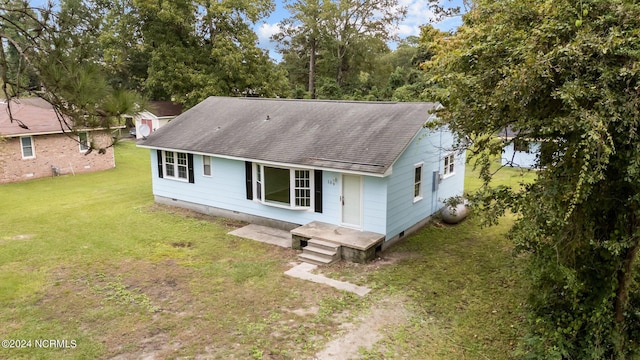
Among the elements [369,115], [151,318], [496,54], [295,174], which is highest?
[496,54]

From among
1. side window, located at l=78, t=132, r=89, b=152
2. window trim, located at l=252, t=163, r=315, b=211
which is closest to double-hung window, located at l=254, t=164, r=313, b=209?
window trim, located at l=252, t=163, r=315, b=211

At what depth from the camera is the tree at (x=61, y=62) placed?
450 cm

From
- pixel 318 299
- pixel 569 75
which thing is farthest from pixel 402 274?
pixel 569 75

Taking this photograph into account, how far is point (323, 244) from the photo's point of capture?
10.6 metres

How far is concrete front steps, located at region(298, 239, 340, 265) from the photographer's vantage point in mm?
10289

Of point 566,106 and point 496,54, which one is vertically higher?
point 496,54

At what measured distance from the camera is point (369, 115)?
43.2 ft

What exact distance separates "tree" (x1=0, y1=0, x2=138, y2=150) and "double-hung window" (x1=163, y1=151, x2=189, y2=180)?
986 centimetres

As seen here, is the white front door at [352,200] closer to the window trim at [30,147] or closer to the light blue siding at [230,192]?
the light blue siding at [230,192]

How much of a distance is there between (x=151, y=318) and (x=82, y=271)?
125 inches

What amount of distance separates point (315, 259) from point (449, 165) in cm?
645

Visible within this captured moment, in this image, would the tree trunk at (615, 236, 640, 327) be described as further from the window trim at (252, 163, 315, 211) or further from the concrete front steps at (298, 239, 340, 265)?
the window trim at (252, 163, 315, 211)

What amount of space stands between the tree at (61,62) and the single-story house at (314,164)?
21.9 feet

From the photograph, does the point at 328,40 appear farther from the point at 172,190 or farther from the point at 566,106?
the point at 566,106
